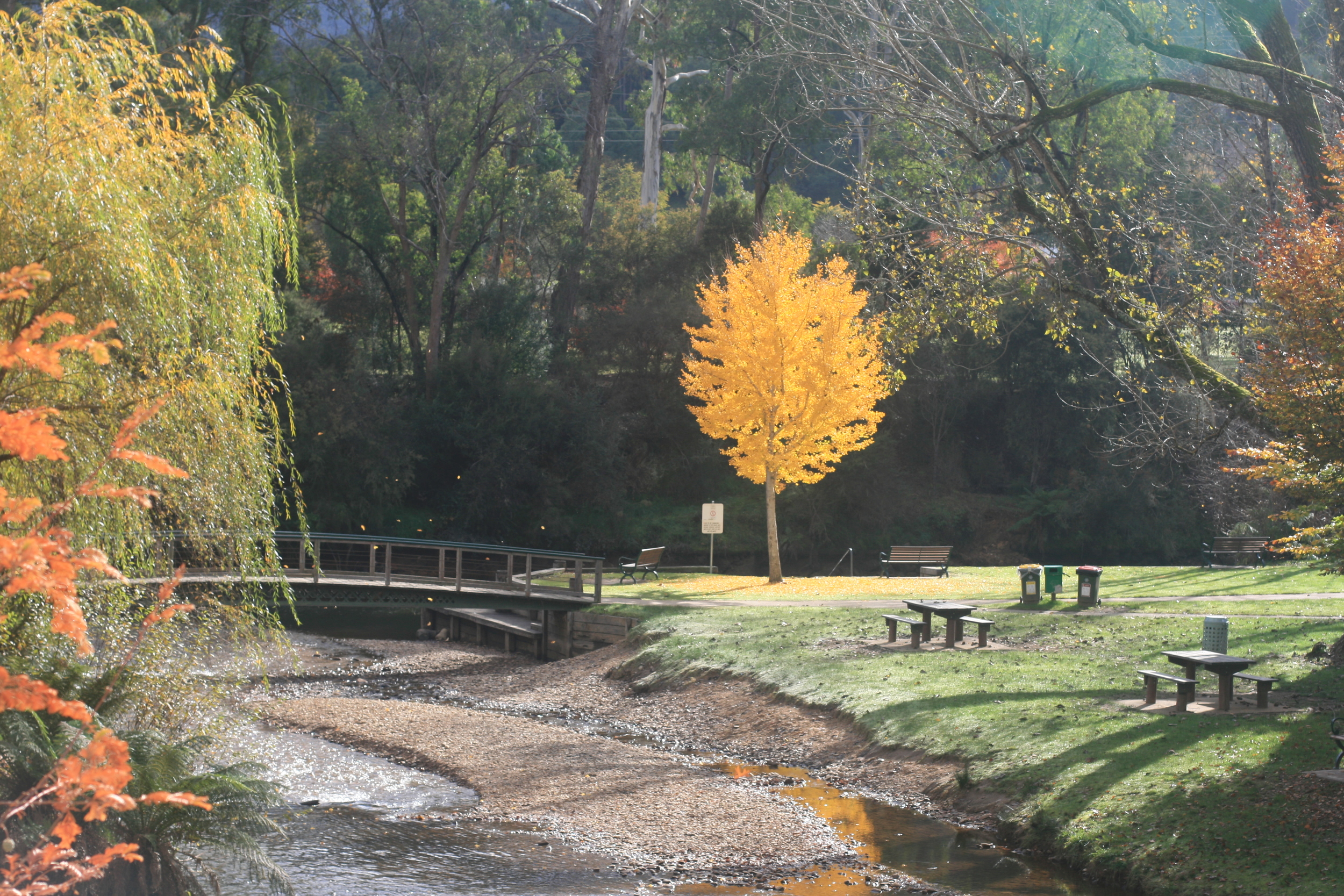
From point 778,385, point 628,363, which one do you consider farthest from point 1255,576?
point 628,363

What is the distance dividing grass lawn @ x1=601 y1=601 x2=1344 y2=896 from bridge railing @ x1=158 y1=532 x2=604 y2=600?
12.9 ft

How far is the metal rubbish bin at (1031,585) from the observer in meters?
21.1

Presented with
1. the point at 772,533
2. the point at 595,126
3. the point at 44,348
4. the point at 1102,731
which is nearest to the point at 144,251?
the point at 44,348

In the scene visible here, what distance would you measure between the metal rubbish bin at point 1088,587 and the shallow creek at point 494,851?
29.9 feet

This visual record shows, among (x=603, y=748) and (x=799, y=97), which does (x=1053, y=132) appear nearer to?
(x=799, y=97)

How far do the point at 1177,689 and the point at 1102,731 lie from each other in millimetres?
1334

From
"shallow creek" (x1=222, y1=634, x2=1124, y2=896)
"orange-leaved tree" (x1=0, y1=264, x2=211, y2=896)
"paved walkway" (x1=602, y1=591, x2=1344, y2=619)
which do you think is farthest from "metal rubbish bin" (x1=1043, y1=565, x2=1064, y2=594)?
"orange-leaved tree" (x1=0, y1=264, x2=211, y2=896)

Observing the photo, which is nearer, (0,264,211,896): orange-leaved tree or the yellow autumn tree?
(0,264,211,896): orange-leaved tree

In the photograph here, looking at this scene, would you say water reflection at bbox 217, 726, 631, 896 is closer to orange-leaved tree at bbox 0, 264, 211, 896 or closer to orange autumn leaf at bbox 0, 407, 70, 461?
orange-leaved tree at bbox 0, 264, 211, 896

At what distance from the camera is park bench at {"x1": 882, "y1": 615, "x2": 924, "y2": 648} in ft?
59.0

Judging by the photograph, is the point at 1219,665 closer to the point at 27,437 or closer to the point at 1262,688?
the point at 1262,688

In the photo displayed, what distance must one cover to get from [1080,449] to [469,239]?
2674 centimetres

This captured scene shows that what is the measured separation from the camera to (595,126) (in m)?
45.2

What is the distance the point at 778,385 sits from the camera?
25953 millimetres
